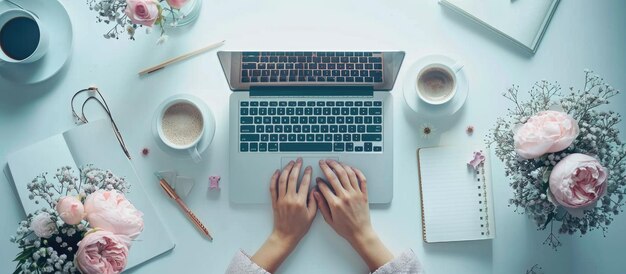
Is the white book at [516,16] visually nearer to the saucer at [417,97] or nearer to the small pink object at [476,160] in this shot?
the saucer at [417,97]

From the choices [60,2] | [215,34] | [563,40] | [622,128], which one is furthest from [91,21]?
[622,128]

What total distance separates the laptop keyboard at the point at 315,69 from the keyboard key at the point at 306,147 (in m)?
0.13

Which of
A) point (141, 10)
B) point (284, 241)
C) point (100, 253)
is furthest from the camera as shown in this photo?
point (284, 241)

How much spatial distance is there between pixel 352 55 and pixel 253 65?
20 cm

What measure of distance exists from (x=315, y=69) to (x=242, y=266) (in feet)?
1.39

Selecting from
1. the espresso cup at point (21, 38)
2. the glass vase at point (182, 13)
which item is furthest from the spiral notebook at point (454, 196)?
the espresso cup at point (21, 38)

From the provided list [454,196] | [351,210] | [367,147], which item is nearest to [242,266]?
A: [351,210]

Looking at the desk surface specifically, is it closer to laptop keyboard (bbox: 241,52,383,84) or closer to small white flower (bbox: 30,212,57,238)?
laptop keyboard (bbox: 241,52,383,84)

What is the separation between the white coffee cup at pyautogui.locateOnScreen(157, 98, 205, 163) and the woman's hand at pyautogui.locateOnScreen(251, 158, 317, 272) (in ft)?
0.60

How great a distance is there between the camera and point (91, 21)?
3.57 feet

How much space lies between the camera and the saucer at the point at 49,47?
1.05 m

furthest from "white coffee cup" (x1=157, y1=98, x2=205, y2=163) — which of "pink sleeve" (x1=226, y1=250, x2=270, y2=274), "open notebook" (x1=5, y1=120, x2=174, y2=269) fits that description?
"pink sleeve" (x1=226, y1=250, x2=270, y2=274)

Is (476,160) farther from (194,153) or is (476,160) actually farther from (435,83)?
(194,153)

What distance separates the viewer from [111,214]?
771mm
